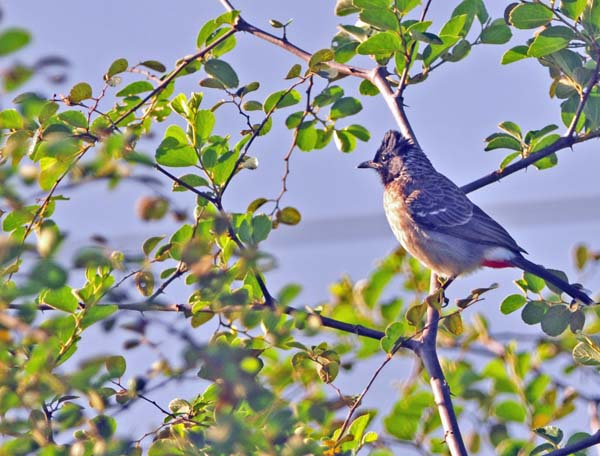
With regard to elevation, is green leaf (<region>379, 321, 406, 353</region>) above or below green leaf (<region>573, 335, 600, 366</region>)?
above

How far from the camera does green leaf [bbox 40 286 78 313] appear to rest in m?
2.59

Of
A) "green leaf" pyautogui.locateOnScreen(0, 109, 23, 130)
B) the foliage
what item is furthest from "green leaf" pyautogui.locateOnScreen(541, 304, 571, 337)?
"green leaf" pyautogui.locateOnScreen(0, 109, 23, 130)

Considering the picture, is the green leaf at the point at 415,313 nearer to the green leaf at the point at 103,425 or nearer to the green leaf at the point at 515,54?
the green leaf at the point at 515,54

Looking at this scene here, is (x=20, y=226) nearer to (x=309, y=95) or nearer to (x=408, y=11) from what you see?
(x=309, y=95)

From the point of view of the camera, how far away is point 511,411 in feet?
11.4

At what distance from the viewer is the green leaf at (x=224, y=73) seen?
344 cm

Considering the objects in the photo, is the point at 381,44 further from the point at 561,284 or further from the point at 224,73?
the point at 561,284

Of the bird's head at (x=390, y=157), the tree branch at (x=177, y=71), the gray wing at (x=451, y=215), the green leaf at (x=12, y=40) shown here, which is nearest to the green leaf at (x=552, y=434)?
the tree branch at (x=177, y=71)

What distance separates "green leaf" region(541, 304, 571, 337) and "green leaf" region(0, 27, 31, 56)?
7.16 ft

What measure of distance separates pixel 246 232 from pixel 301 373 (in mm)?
451

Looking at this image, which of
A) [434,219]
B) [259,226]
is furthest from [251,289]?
[434,219]

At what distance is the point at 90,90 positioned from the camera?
3217 millimetres

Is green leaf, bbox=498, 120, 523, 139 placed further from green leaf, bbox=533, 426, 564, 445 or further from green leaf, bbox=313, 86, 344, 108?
green leaf, bbox=533, 426, 564, 445

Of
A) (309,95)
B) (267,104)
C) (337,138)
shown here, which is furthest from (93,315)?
(337,138)
